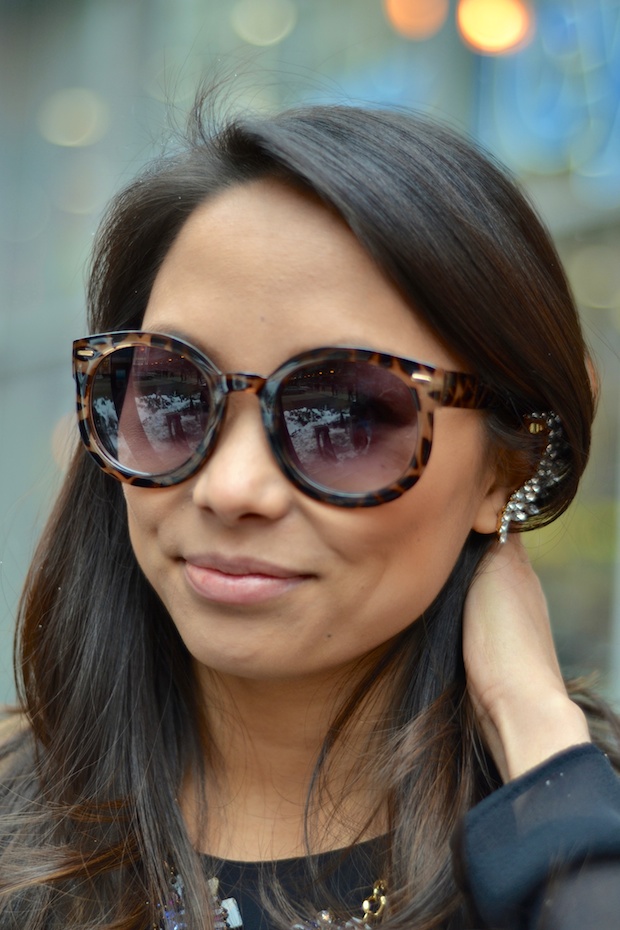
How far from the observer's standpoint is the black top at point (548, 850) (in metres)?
1.41

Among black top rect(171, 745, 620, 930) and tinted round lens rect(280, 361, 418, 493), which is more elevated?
tinted round lens rect(280, 361, 418, 493)

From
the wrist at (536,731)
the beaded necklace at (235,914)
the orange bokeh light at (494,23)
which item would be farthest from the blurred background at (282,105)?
the beaded necklace at (235,914)

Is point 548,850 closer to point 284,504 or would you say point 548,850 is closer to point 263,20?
point 284,504

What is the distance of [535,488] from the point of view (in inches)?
77.5

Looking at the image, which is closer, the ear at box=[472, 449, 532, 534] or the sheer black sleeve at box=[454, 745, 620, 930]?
the sheer black sleeve at box=[454, 745, 620, 930]

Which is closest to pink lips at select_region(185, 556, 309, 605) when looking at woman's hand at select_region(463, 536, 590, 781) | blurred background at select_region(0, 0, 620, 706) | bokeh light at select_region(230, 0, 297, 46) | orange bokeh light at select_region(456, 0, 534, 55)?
woman's hand at select_region(463, 536, 590, 781)

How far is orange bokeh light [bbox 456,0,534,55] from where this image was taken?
3957 mm

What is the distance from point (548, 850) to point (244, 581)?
62 centimetres

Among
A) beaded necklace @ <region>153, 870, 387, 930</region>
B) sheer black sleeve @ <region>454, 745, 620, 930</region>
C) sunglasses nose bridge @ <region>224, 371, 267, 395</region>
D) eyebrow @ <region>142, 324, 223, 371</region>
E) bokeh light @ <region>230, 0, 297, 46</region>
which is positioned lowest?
beaded necklace @ <region>153, 870, 387, 930</region>

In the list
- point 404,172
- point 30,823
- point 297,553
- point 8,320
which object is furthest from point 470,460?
point 8,320

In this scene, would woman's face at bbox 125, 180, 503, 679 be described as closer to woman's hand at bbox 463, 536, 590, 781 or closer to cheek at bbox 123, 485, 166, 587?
cheek at bbox 123, 485, 166, 587

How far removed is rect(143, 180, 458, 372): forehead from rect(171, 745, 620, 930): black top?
705 millimetres

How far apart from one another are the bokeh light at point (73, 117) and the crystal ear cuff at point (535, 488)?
3735 millimetres

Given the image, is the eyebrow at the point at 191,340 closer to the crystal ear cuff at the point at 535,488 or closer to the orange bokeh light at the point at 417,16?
the crystal ear cuff at the point at 535,488
